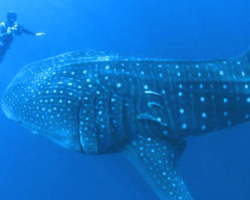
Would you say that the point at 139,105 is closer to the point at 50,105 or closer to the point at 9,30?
the point at 50,105

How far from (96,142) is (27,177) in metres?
9.52

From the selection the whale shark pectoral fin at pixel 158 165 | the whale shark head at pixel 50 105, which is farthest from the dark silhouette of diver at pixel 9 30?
the whale shark pectoral fin at pixel 158 165

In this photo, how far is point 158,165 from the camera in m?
3.62

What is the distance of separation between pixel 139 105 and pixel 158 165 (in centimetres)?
93

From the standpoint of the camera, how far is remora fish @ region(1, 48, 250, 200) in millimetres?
3605

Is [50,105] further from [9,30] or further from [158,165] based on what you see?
[9,30]

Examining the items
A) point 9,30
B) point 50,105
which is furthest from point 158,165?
point 9,30

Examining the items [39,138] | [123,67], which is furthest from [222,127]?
[39,138]

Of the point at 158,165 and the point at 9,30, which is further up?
the point at 9,30

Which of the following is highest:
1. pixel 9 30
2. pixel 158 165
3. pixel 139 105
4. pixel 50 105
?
pixel 139 105

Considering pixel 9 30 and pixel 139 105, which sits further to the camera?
pixel 9 30

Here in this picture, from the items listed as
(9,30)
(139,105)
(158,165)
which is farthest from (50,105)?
(9,30)

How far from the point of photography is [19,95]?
13.2 ft

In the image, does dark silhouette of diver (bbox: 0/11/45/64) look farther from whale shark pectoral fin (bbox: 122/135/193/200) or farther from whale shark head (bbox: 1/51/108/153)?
whale shark pectoral fin (bbox: 122/135/193/200)
